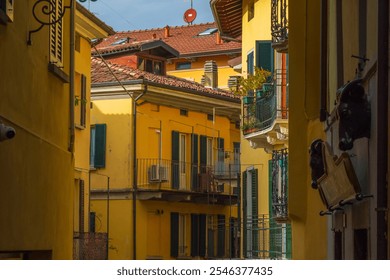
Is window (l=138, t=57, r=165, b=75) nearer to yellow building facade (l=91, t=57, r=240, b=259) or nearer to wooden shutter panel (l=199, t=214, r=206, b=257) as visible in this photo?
yellow building facade (l=91, t=57, r=240, b=259)

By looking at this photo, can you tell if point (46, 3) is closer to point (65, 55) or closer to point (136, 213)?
point (65, 55)

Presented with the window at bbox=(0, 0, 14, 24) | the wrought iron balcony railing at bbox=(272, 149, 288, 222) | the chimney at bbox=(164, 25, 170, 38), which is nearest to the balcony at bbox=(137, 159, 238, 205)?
the chimney at bbox=(164, 25, 170, 38)

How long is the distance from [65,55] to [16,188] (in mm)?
3398

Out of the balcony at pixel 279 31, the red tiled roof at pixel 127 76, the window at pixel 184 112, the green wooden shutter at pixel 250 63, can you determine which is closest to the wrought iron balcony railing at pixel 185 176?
the window at pixel 184 112

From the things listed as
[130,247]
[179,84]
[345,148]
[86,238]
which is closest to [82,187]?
[86,238]

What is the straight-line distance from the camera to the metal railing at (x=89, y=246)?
22750 mm

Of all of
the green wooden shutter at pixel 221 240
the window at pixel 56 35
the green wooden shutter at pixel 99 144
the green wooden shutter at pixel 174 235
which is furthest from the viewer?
the green wooden shutter at pixel 221 240

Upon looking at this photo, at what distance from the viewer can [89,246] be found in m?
24.5

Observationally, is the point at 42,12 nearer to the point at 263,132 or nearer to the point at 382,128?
the point at 382,128

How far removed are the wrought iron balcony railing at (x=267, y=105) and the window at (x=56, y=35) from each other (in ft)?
20.4

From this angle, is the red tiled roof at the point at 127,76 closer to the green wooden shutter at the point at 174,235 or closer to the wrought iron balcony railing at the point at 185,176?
the wrought iron balcony railing at the point at 185,176

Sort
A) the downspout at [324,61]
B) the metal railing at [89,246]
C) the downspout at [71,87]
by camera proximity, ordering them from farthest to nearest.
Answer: the metal railing at [89,246] → the downspout at [71,87] → the downspout at [324,61]

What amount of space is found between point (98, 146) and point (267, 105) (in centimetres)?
1128

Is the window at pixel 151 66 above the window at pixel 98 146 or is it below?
above
